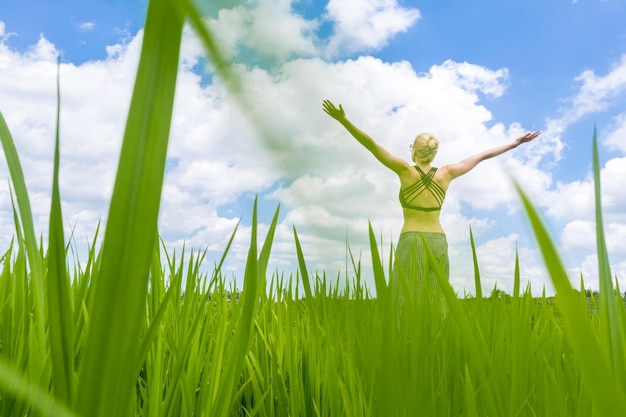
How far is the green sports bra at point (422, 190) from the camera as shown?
3.85 m

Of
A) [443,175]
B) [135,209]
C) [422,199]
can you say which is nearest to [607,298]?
[135,209]

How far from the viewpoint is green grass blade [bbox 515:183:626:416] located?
134 millimetres

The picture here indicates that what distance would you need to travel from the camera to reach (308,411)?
0.93 meters

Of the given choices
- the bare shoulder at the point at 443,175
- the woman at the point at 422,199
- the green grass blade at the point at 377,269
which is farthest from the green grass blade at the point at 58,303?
the bare shoulder at the point at 443,175

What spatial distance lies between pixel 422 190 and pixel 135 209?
3.86 meters

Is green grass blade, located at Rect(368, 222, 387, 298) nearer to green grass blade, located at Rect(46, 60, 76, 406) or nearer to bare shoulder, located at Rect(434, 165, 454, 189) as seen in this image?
green grass blade, located at Rect(46, 60, 76, 406)

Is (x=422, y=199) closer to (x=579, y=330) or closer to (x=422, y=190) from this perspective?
(x=422, y=190)

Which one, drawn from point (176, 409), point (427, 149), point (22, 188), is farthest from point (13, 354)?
point (427, 149)

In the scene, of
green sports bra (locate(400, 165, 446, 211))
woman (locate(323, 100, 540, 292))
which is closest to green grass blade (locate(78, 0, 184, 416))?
woman (locate(323, 100, 540, 292))

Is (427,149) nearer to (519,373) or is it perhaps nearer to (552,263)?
(519,373)

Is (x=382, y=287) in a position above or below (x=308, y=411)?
above

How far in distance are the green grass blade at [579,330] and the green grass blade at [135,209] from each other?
0.10 metres

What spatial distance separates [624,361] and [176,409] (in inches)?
20.4

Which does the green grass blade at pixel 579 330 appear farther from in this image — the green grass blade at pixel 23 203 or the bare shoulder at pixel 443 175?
the bare shoulder at pixel 443 175
